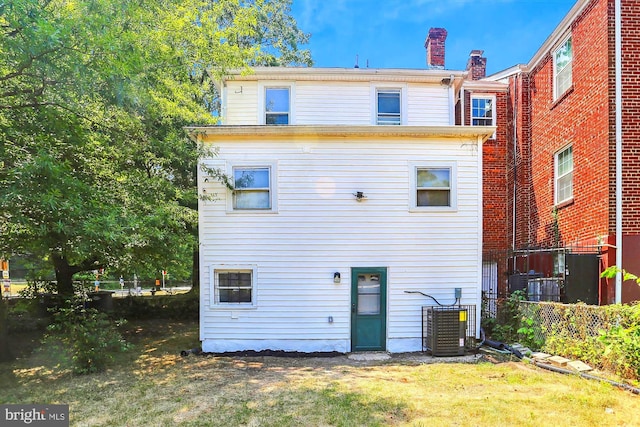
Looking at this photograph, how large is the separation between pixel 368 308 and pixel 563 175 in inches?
267

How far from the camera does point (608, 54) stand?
8.52m

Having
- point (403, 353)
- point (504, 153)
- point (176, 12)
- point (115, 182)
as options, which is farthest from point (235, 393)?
point (504, 153)

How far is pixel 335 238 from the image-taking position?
9.07 metres

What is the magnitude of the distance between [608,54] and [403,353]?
8.27m

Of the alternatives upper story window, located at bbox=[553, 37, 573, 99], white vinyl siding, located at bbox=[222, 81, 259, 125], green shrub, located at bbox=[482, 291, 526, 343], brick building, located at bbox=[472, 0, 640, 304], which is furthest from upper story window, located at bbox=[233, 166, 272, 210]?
upper story window, located at bbox=[553, 37, 573, 99]

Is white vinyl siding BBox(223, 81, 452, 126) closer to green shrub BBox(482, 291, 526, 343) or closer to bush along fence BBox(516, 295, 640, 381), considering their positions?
green shrub BBox(482, 291, 526, 343)

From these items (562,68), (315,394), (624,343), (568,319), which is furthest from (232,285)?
(562,68)

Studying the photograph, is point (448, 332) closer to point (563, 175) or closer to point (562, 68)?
point (563, 175)

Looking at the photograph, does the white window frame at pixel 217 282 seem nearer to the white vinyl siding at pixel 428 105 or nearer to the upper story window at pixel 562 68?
the white vinyl siding at pixel 428 105

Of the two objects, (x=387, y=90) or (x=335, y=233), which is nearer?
(x=335, y=233)

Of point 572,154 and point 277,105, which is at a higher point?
point 277,105

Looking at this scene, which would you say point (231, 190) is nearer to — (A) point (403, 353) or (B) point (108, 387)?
(B) point (108, 387)

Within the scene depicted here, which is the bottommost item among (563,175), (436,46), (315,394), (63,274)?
(315,394)

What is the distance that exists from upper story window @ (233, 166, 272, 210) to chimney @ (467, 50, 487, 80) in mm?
10750
